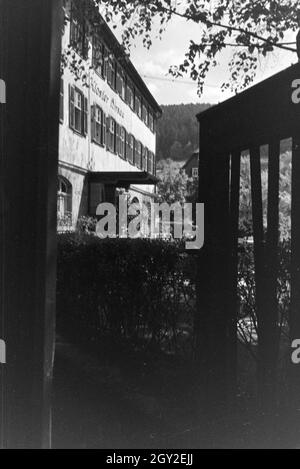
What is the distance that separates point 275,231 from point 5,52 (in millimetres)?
1950

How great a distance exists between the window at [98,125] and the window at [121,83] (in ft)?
12.1

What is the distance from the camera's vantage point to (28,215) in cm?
189

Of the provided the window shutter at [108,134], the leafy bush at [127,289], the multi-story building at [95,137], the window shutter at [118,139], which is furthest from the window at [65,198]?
the leafy bush at [127,289]

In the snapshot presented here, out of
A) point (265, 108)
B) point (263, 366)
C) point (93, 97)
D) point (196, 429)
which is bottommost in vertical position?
point (196, 429)

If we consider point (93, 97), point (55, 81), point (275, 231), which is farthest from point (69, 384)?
point (93, 97)

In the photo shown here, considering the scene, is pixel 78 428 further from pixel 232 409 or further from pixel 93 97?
pixel 93 97

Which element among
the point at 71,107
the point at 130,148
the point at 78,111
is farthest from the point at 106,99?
the point at 130,148

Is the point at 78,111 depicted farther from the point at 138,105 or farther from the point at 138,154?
the point at 138,154

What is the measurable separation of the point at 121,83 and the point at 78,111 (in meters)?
8.62

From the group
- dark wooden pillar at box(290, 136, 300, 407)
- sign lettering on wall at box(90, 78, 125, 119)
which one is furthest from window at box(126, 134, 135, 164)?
dark wooden pillar at box(290, 136, 300, 407)

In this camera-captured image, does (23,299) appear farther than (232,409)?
No

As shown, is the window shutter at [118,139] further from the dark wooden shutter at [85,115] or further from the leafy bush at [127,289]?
the leafy bush at [127,289]

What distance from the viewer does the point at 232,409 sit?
11.7ft

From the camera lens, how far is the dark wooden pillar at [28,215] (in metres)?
1.84
